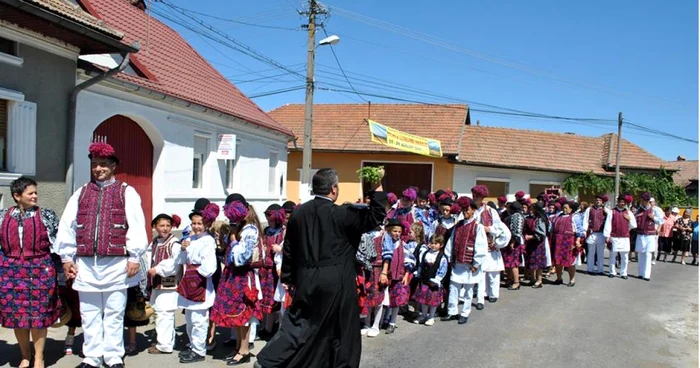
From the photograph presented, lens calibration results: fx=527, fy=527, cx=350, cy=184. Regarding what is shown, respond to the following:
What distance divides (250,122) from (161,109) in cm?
378

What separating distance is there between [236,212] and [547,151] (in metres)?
23.5

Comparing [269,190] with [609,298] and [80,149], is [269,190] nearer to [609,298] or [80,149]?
[80,149]

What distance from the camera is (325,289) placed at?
3.88m

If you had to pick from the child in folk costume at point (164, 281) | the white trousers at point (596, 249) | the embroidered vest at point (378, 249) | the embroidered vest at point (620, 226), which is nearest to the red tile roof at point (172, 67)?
the child in folk costume at point (164, 281)

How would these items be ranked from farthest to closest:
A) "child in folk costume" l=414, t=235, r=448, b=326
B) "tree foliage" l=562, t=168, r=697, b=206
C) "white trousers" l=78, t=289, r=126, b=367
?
"tree foliage" l=562, t=168, r=697, b=206, "child in folk costume" l=414, t=235, r=448, b=326, "white trousers" l=78, t=289, r=126, b=367

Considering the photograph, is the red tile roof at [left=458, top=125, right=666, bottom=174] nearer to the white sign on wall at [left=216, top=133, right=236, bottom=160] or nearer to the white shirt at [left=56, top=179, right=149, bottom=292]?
the white sign on wall at [left=216, top=133, right=236, bottom=160]

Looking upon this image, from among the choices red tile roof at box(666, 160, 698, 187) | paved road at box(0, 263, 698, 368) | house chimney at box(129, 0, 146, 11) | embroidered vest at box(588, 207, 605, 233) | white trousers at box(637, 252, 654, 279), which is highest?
house chimney at box(129, 0, 146, 11)

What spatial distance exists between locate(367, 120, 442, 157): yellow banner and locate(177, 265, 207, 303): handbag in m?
15.0

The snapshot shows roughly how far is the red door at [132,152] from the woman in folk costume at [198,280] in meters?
4.62

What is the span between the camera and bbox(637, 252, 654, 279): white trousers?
11938 millimetres

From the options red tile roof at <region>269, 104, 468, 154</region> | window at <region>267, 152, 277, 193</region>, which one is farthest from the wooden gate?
window at <region>267, 152, 277, 193</region>

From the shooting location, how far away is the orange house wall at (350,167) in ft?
75.7

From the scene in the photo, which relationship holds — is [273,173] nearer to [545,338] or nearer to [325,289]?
[545,338]

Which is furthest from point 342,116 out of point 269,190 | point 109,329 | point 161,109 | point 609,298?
point 109,329
